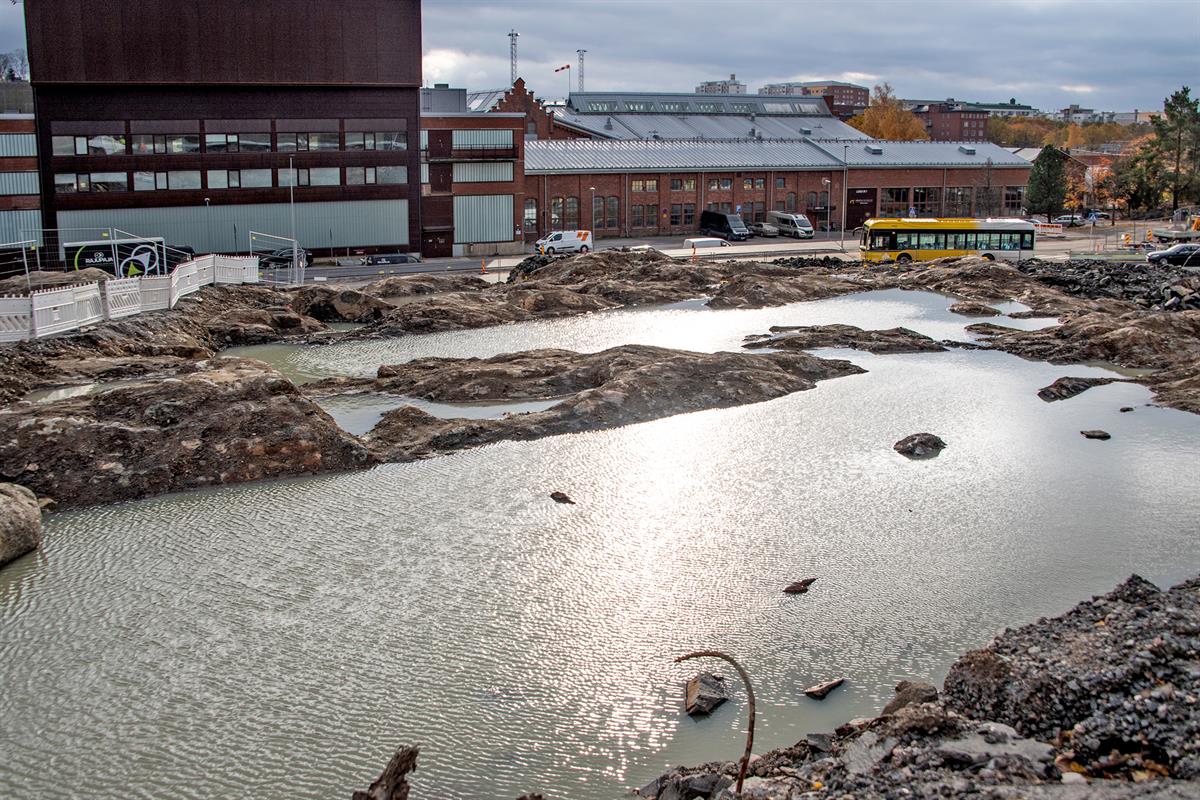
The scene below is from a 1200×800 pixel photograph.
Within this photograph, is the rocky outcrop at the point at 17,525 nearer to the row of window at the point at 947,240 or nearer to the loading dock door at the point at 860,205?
the row of window at the point at 947,240

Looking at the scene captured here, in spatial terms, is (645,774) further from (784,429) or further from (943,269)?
(943,269)

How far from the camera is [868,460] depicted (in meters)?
21.2

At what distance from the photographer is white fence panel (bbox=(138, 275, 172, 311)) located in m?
33.8

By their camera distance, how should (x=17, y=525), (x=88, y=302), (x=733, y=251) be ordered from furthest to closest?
(x=733, y=251) → (x=88, y=302) → (x=17, y=525)

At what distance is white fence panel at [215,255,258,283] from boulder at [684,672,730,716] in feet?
116

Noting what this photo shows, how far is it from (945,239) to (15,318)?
45.2 metres

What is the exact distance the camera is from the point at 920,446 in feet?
71.9

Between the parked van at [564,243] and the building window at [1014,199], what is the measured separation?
41288 millimetres

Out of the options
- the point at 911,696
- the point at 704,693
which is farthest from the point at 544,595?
the point at 911,696

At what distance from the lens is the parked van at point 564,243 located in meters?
61.0

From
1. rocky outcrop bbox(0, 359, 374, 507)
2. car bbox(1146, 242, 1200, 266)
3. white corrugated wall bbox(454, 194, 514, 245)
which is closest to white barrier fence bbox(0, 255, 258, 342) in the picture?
rocky outcrop bbox(0, 359, 374, 507)

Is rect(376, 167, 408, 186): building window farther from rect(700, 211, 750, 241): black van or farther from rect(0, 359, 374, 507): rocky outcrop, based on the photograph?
rect(0, 359, 374, 507): rocky outcrop

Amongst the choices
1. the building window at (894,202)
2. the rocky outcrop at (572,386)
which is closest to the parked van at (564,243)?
the building window at (894,202)

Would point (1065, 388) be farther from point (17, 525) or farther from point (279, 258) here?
point (279, 258)
